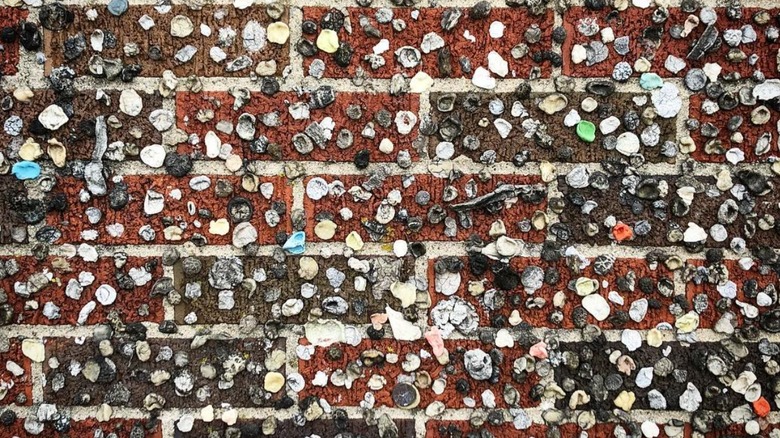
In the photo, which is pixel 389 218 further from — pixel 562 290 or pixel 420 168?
pixel 562 290

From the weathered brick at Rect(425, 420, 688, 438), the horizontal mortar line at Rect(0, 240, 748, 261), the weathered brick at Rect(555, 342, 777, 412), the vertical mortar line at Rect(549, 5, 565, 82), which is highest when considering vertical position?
the vertical mortar line at Rect(549, 5, 565, 82)

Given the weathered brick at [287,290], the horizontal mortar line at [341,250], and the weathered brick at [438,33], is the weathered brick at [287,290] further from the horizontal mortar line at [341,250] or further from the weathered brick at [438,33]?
the weathered brick at [438,33]

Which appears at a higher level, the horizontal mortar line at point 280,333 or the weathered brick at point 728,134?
the weathered brick at point 728,134

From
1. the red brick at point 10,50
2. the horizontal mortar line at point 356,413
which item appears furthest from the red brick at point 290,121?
the horizontal mortar line at point 356,413

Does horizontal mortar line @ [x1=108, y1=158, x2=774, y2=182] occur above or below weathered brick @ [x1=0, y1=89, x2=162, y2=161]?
below

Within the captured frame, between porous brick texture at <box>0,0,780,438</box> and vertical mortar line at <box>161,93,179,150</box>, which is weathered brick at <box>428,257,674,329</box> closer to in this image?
porous brick texture at <box>0,0,780,438</box>

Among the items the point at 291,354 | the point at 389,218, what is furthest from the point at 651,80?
the point at 291,354

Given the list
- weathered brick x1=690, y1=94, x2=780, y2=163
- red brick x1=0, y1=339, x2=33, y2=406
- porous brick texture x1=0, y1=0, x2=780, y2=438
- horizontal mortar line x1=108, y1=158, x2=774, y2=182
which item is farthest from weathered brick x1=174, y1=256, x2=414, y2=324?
weathered brick x1=690, y1=94, x2=780, y2=163
